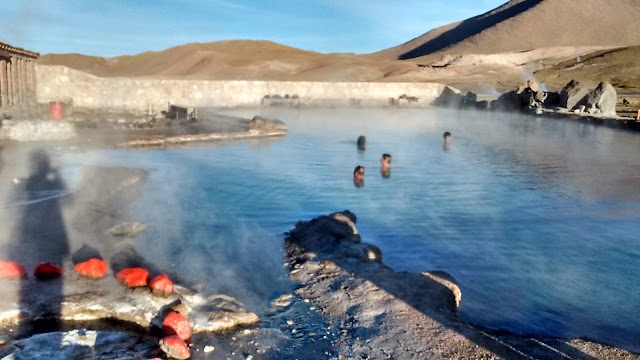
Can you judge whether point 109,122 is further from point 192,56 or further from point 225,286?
point 192,56

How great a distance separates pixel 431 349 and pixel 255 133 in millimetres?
18058

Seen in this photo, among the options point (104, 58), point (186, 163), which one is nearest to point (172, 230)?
point (186, 163)

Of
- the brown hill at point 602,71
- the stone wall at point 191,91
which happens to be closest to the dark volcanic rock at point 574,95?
the stone wall at point 191,91

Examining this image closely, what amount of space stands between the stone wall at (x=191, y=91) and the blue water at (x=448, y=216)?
483 inches

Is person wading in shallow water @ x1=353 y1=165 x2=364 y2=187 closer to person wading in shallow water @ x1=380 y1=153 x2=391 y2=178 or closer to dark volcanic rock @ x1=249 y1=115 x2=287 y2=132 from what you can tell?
person wading in shallow water @ x1=380 y1=153 x2=391 y2=178

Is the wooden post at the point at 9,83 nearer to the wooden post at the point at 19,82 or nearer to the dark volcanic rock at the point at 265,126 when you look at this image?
the wooden post at the point at 19,82

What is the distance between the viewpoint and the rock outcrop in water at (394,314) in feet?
16.1

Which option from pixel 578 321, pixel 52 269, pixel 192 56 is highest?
pixel 192 56

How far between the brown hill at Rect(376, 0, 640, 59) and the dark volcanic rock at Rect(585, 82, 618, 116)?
243 ft

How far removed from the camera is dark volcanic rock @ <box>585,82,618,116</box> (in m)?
29.1

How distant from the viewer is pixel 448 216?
10.7 m

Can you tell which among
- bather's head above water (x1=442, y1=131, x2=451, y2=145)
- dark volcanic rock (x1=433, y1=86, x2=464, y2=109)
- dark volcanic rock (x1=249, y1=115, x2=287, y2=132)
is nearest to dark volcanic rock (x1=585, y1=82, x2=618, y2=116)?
bather's head above water (x1=442, y1=131, x2=451, y2=145)

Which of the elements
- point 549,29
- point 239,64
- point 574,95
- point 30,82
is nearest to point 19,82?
point 30,82

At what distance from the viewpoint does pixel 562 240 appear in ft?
30.6
